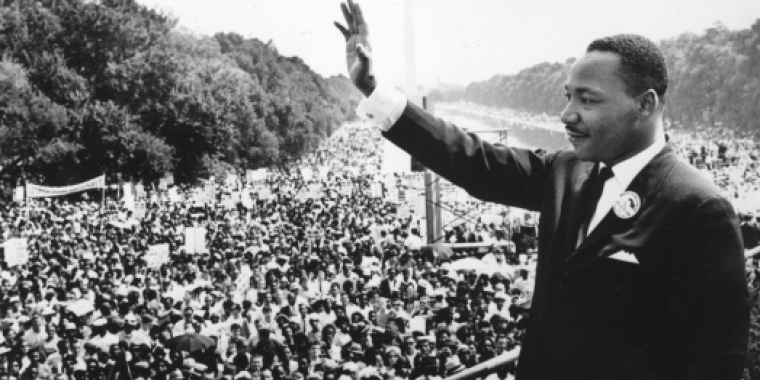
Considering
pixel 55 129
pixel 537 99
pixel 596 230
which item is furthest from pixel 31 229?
pixel 537 99

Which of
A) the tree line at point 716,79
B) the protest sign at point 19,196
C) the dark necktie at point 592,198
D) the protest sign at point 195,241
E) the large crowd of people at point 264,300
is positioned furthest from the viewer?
the tree line at point 716,79

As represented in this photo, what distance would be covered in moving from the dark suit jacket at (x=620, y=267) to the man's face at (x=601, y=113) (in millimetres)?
69

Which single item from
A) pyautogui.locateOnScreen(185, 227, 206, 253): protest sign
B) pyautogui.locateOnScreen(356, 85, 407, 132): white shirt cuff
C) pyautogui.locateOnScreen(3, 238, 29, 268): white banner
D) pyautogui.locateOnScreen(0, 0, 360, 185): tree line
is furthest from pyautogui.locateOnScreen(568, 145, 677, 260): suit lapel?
pyautogui.locateOnScreen(0, 0, 360, 185): tree line

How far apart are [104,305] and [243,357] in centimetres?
272

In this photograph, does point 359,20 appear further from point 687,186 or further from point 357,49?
point 687,186

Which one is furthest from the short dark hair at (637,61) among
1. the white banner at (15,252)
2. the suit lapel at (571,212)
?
the white banner at (15,252)

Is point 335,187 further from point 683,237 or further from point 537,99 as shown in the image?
point 537,99

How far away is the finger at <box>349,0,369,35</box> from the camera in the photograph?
1.54 meters

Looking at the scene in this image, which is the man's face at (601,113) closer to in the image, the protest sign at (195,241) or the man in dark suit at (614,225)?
the man in dark suit at (614,225)

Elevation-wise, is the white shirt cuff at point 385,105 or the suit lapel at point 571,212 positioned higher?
the white shirt cuff at point 385,105

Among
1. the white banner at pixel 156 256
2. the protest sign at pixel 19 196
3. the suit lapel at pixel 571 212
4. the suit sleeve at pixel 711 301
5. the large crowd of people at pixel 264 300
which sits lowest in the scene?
the large crowd of people at pixel 264 300

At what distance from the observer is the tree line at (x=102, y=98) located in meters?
26.7

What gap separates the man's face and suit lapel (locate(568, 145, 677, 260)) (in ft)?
0.14

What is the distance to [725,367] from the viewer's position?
1210 mm
